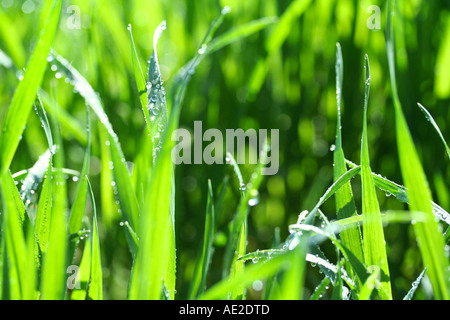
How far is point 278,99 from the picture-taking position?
88 centimetres

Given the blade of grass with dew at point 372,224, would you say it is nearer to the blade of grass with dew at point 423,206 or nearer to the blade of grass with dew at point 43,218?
the blade of grass with dew at point 423,206

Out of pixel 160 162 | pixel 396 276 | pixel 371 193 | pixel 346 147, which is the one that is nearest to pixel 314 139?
pixel 346 147

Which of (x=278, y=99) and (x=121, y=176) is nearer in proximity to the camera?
(x=121, y=176)

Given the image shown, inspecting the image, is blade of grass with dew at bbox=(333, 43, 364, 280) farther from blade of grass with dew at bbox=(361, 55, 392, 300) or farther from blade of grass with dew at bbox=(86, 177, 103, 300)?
blade of grass with dew at bbox=(86, 177, 103, 300)

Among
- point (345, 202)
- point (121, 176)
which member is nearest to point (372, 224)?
point (345, 202)
